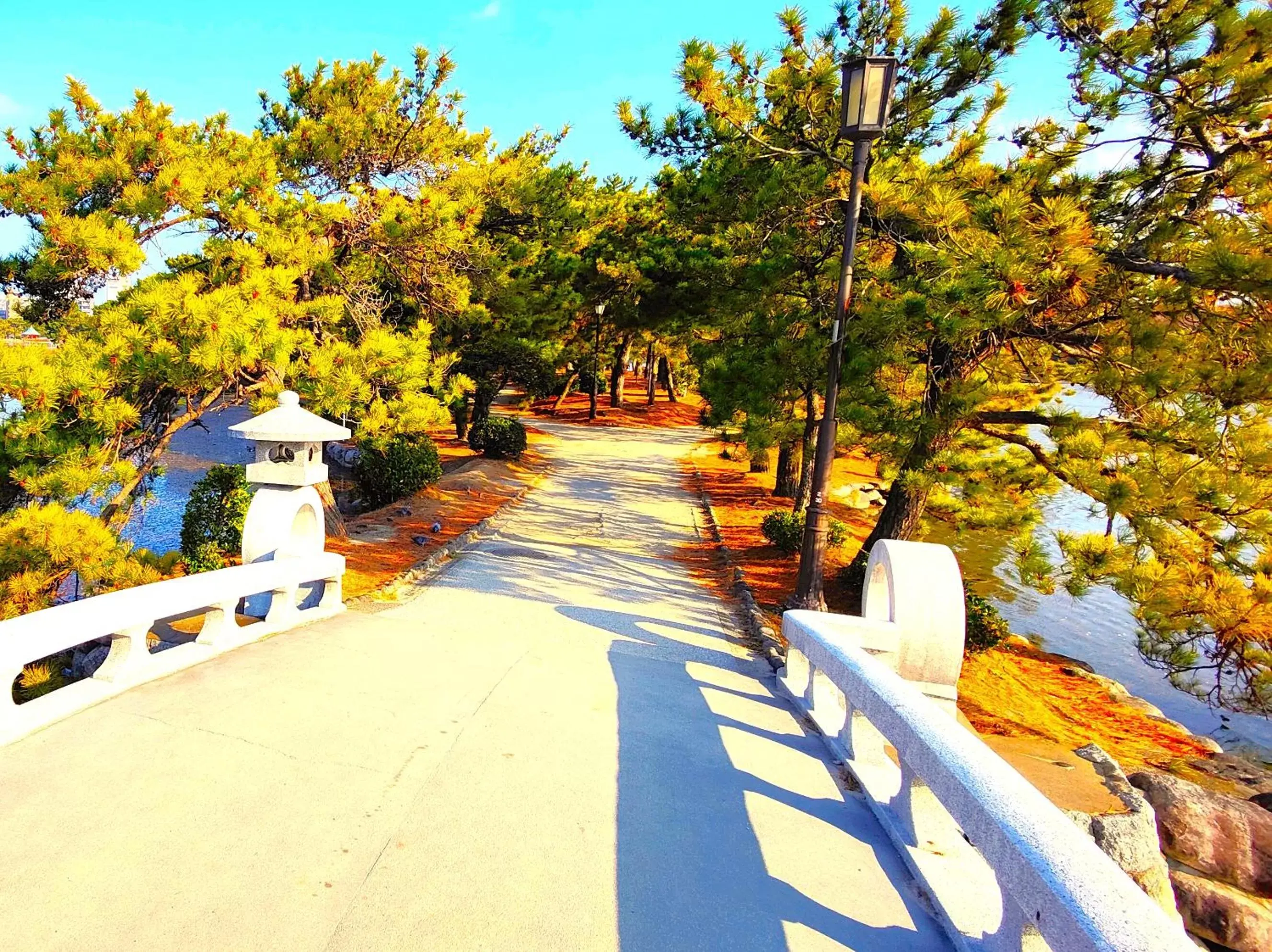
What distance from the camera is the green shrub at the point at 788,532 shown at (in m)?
10.6

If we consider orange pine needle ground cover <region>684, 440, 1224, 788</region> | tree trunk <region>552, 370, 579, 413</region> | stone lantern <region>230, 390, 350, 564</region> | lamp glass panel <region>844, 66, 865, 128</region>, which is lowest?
orange pine needle ground cover <region>684, 440, 1224, 788</region>

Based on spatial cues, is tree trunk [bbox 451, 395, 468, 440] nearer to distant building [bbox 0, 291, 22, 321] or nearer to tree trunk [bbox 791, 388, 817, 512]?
tree trunk [bbox 791, 388, 817, 512]

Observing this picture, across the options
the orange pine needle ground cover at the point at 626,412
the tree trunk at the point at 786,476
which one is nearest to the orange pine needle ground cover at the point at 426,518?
the tree trunk at the point at 786,476

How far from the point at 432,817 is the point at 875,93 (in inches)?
259

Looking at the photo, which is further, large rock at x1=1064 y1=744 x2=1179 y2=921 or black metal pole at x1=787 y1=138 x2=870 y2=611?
black metal pole at x1=787 y1=138 x2=870 y2=611

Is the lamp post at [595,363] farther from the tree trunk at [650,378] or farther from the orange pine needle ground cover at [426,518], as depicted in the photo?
the orange pine needle ground cover at [426,518]

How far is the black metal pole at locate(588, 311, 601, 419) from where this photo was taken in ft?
85.3

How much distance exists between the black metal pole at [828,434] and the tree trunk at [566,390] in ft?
72.9

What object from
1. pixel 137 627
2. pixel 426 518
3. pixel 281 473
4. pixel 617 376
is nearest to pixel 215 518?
pixel 426 518

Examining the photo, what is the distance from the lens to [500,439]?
18.5 meters

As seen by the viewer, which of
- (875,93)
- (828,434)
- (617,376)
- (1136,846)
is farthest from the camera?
(617,376)

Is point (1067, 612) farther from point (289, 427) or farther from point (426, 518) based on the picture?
point (289, 427)

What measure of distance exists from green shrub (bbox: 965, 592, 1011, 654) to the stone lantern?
26.1ft

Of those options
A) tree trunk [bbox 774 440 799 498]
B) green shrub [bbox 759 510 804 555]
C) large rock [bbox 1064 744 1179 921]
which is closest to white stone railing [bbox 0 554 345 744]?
large rock [bbox 1064 744 1179 921]
